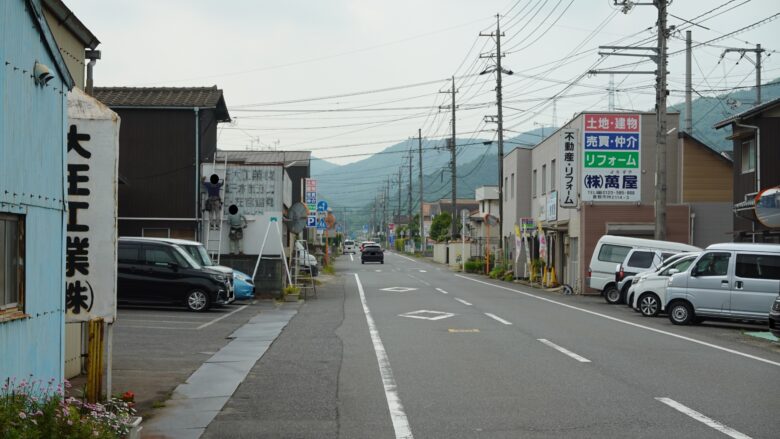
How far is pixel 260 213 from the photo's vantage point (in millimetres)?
28453

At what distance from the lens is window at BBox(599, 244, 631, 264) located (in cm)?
2838

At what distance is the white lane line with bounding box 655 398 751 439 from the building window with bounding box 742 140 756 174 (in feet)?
65.1

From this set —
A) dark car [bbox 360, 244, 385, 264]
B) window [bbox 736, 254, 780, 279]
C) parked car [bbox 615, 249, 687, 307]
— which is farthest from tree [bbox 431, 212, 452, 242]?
window [bbox 736, 254, 780, 279]

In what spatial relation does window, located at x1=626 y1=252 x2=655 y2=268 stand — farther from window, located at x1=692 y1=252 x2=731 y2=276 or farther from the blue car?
the blue car

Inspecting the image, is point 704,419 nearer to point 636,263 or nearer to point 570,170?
point 636,263

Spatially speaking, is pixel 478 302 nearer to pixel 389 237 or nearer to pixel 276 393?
pixel 276 393

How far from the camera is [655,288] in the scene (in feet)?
70.1

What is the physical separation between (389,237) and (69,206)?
132 m

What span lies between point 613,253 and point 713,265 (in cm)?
943

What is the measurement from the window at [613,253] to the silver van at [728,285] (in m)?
8.80

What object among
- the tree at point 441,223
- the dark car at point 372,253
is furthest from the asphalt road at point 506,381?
the tree at point 441,223

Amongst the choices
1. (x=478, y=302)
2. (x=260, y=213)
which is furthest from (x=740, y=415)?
(x=260, y=213)

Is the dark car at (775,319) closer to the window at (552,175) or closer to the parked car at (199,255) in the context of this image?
the parked car at (199,255)

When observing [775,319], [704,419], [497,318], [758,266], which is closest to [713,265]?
[758,266]
